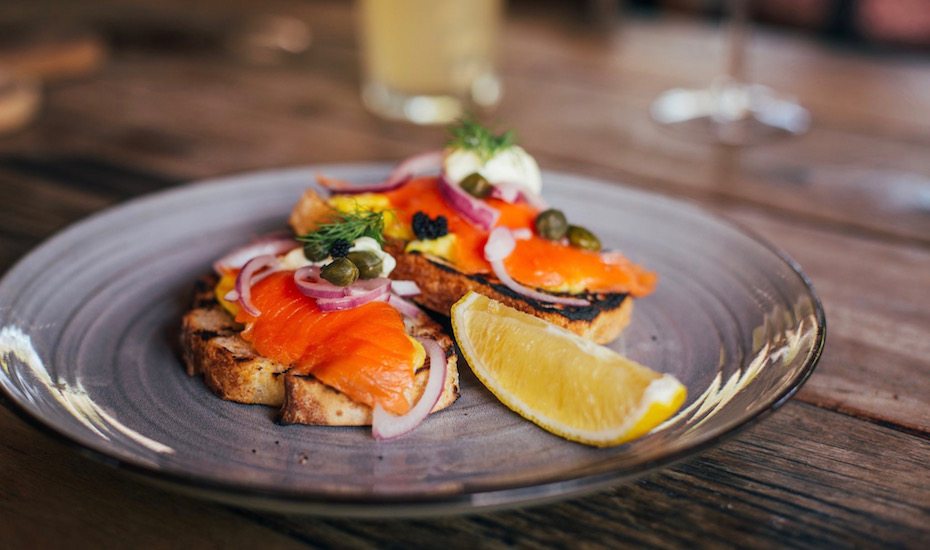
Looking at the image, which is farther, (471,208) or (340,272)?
(471,208)

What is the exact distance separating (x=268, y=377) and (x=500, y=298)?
55cm

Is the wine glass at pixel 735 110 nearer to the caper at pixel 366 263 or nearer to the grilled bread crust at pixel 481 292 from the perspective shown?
the grilled bread crust at pixel 481 292

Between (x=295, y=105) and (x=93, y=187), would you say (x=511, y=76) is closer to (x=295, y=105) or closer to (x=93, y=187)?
(x=295, y=105)

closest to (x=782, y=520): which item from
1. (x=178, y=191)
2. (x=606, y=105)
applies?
(x=178, y=191)

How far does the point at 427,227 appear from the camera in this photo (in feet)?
7.02

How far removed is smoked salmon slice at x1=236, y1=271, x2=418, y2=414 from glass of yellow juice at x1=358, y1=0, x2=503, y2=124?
2063 mm

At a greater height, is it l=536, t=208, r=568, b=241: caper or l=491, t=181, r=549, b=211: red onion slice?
l=491, t=181, r=549, b=211: red onion slice

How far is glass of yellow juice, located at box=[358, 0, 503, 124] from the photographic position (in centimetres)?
387

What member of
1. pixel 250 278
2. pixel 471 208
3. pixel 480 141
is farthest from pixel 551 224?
pixel 250 278

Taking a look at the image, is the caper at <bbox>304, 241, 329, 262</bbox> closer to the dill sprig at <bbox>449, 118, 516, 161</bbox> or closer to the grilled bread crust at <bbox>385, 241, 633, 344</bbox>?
the grilled bread crust at <bbox>385, 241, 633, 344</bbox>

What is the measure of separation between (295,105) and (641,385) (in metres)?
2.78

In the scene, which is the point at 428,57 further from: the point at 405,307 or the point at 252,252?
the point at 405,307

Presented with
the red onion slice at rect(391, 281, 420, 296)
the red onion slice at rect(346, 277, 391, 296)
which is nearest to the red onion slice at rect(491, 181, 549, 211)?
the red onion slice at rect(391, 281, 420, 296)

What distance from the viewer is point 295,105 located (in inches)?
159
